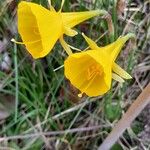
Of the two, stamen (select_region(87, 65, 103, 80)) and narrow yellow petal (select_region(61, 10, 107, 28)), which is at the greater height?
narrow yellow petal (select_region(61, 10, 107, 28))

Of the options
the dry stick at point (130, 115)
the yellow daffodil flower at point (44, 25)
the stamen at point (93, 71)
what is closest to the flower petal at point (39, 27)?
the yellow daffodil flower at point (44, 25)

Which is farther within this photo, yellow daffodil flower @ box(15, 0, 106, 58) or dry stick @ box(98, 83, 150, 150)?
dry stick @ box(98, 83, 150, 150)

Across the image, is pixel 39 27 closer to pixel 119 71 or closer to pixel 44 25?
pixel 44 25

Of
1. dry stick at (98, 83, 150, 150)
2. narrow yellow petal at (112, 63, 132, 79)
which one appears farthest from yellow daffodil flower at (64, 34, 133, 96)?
dry stick at (98, 83, 150, 150)

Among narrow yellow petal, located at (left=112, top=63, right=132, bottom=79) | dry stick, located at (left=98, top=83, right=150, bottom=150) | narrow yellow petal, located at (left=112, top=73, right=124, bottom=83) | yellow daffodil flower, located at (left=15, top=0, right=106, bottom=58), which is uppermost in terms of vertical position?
yellow daffodil flower, located at (left=15, top=0, right=106, bottom=58)

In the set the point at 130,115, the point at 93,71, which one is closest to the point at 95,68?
the point at 93,71

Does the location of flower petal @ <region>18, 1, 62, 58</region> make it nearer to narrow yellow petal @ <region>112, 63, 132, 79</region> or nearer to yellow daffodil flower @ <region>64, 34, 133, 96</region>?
yellow daffodil flower @ <region>64, 34, 133, 96</region>
